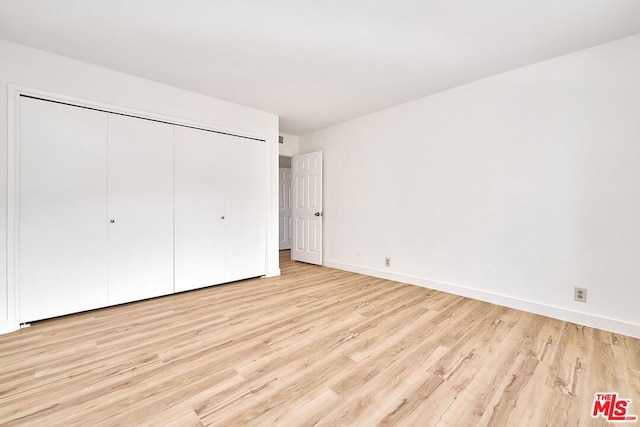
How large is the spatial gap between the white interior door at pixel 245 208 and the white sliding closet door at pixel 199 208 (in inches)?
3.9

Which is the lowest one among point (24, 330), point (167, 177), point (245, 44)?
point (24, 330)

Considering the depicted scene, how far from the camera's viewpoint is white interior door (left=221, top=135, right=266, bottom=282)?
3.74 meters

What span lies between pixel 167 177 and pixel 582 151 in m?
4.21

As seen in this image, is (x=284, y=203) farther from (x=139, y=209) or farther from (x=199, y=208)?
(x=139, y=209)

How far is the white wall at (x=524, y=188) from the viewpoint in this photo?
7.62ft

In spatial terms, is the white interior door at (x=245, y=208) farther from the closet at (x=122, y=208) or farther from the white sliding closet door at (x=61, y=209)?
the white sliding closet door at (x=61, y=209)

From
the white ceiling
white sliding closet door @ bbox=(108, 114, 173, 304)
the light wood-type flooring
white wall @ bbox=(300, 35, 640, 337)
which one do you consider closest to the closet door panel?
white sliding closet door @ bbox=(108, 114, 173, 304)

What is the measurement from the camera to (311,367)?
179cm

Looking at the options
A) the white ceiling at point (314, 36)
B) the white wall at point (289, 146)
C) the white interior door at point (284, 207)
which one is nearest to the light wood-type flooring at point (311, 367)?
the white ceiling at point (314, 36)

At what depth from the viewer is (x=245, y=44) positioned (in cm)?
238

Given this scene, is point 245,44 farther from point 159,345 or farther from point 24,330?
point 24,330

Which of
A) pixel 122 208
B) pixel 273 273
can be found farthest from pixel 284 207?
pixel 122 208

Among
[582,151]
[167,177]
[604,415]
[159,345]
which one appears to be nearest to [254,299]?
[159,345]

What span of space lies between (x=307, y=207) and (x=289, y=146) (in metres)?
1.26
